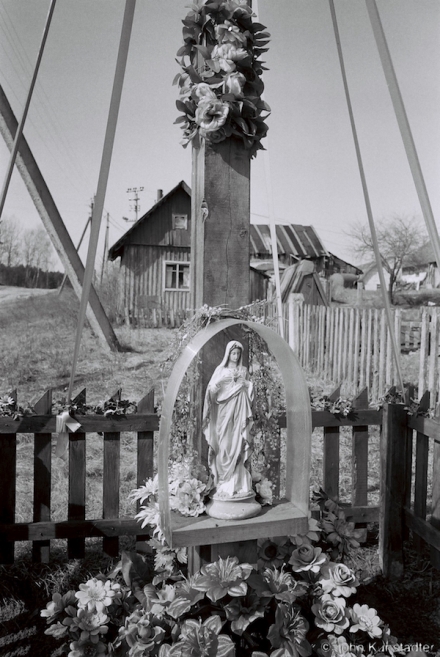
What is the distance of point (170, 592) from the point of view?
83.0 inches

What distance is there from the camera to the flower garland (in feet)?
6.78

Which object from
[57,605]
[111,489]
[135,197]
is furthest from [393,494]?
[135,197]

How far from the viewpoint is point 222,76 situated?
2.12 meters

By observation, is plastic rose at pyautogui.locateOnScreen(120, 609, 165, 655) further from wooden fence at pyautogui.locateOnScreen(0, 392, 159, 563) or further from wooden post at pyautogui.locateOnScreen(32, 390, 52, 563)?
wooden post at pyautogui.locateOnScreen(32, 390, 52, 563)

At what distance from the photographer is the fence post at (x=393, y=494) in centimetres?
317

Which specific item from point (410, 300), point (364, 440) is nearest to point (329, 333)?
point (364, 440)

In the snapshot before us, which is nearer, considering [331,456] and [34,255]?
[331,456]

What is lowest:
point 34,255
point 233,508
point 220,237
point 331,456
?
point 331,456

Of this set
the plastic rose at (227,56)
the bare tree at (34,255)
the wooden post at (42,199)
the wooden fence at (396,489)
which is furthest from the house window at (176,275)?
the plastic rose at (227,56)

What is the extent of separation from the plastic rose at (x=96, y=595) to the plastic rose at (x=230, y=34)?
2.41 m

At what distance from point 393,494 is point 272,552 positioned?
48.6 inches

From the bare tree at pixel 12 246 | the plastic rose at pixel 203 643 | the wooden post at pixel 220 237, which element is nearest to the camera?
the plastic rose at pixel 203 643

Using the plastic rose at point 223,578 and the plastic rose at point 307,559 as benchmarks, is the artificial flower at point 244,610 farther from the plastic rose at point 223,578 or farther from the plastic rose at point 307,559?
the plastic rose at point 307,559

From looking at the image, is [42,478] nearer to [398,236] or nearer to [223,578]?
[223,578]
